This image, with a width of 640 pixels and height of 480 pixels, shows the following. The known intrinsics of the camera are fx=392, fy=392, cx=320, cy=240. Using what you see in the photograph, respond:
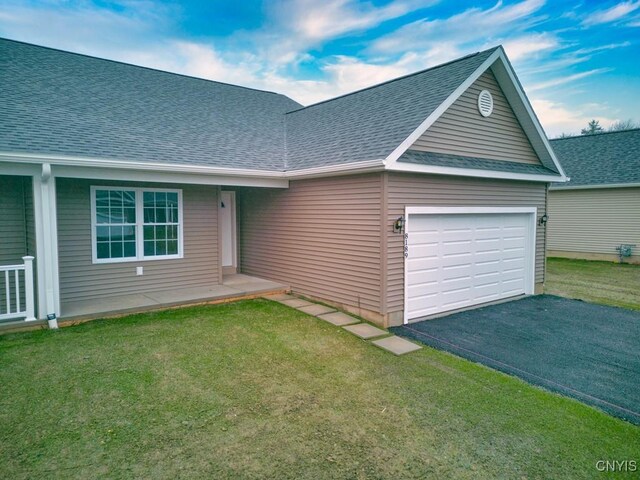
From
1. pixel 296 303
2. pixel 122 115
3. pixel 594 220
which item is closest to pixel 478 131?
pixel 296 303

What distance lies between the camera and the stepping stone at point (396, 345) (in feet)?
19.3

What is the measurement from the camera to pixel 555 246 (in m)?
17.6

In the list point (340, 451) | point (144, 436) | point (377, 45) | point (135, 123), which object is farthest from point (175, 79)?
point (340, 451)

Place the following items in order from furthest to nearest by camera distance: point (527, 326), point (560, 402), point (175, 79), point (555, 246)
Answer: point (555, 246) → point (175, 79) → point (527, 326) → point (560, 402)

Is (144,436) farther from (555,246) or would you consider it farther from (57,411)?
(555,246)

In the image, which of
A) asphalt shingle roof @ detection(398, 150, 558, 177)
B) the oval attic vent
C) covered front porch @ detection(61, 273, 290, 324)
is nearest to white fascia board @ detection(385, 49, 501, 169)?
asphalt shingle roof @ detection(398, 150, 558, 177)

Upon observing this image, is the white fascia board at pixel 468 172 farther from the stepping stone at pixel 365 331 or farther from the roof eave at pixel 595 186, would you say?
the roof eave at pixel 595 186

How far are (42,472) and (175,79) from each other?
11050 mm

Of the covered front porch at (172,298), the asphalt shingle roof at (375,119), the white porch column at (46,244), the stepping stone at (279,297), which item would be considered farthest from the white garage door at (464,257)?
the white porch column at (46,244)

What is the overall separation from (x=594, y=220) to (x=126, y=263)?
17678 millimetres

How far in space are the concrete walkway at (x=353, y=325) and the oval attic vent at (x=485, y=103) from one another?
5.25 metres

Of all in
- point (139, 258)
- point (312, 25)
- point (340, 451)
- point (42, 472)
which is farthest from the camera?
point (312, 25)

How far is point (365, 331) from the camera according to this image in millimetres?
6672

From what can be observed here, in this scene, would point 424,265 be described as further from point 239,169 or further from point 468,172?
point 239,169
